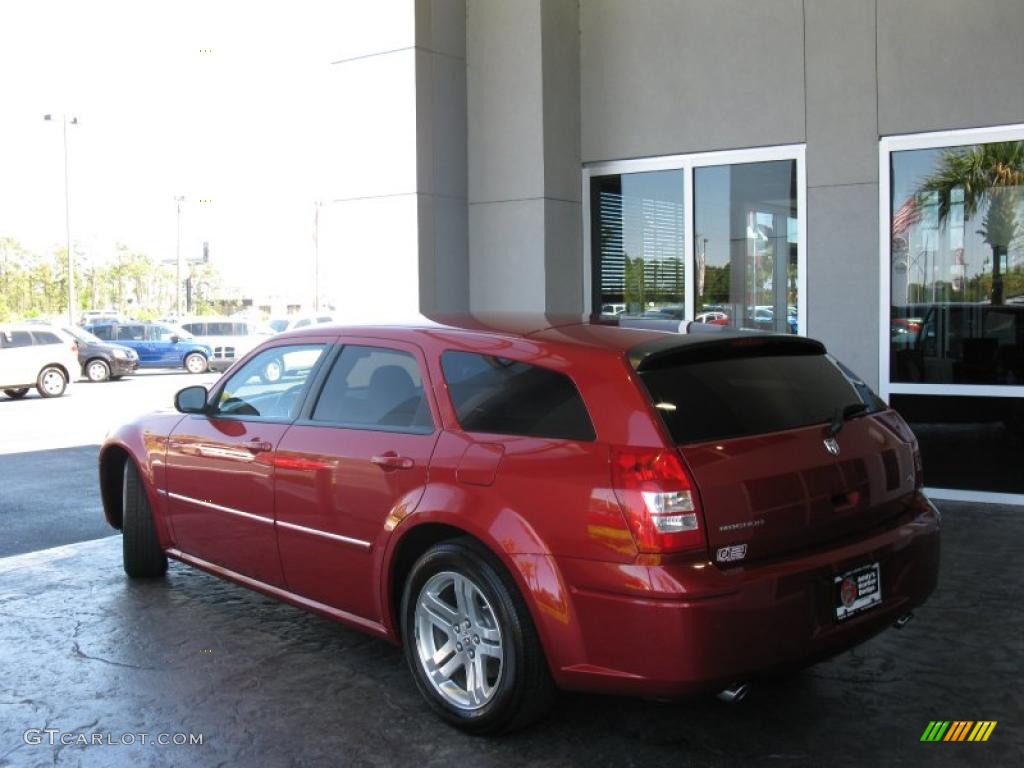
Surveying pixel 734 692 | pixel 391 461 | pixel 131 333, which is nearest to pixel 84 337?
pixel 131 333

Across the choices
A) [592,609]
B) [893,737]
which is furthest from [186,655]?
[893,737]

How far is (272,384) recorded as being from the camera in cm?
528

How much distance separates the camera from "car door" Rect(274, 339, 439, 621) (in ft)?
13.9

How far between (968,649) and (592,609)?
239 cm

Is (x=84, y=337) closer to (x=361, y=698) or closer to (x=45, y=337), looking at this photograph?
(x=45, y=337)

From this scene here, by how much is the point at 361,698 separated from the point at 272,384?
172 centimetres

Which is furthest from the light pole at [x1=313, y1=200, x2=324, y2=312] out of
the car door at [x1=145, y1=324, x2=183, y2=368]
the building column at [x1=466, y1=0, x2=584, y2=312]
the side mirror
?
the side mirror

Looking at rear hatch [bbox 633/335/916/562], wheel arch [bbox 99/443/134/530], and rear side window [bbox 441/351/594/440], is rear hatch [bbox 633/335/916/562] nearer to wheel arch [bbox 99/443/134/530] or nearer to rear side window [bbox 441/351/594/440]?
rear side window [bbox 441/351/594/440]

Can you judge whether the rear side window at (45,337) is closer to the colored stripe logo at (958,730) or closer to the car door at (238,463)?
the car door at (238,463)

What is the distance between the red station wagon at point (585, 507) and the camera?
11.3ft

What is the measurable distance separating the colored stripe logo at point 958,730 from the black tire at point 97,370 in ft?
91.3

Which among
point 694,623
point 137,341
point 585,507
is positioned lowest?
point 694,623

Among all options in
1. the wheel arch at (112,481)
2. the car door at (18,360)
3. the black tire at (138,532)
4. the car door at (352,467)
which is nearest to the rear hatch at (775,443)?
the car door at (352,467)

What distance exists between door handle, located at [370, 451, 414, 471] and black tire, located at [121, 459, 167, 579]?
2347 mm
